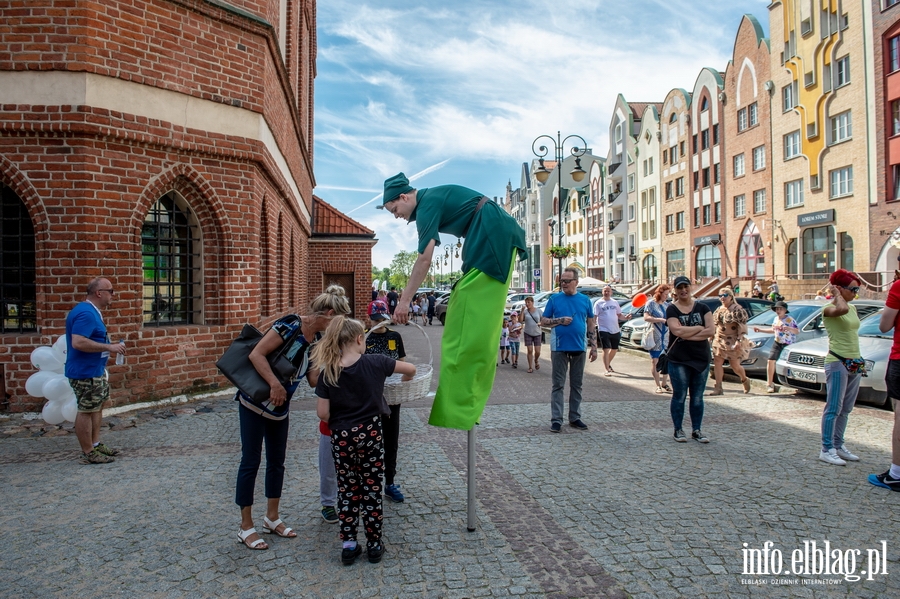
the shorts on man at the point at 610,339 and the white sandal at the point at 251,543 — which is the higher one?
the shorts on man at the point at 610,339

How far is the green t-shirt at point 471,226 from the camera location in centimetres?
380

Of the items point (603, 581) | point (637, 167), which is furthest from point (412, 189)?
point (637, 167)

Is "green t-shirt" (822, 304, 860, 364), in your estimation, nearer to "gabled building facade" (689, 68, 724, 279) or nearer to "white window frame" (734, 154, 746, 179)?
"white window frame" (734, 154, 746, 179)

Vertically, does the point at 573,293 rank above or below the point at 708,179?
Answer: below

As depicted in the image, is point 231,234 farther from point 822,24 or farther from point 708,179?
point 708,179

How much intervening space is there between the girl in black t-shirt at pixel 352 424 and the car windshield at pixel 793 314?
35.4ft

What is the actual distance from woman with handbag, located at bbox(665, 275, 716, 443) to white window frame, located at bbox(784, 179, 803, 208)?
104 ft

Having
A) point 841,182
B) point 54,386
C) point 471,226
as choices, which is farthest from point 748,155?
point 54,386

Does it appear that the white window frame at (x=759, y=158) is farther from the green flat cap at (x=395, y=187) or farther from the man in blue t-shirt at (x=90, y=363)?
the man in blue t-shirt at (x=90, y=363)

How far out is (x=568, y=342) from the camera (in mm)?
7578

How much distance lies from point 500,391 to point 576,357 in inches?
126

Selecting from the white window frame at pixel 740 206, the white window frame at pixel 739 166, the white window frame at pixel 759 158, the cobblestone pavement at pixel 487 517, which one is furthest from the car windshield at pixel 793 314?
the white window frame at pixel 739 166

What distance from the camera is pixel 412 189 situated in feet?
13.7

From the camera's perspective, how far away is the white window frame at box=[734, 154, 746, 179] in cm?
3900
